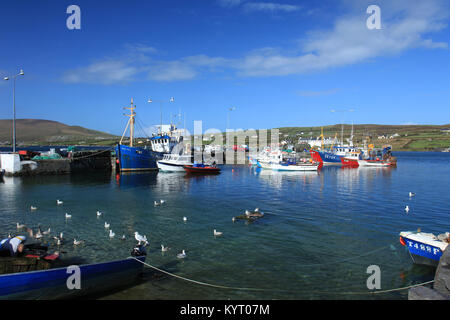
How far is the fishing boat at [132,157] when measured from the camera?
4862 cm

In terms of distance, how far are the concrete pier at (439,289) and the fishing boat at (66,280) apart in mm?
8372

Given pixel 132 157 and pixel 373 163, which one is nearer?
pixel 132 157

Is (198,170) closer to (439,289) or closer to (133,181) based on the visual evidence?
(133,181)

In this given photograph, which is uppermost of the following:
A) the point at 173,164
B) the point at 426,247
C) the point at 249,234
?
the point at 173,164

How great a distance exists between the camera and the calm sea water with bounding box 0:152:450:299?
33.2 feet

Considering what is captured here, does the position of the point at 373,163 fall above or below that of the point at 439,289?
above

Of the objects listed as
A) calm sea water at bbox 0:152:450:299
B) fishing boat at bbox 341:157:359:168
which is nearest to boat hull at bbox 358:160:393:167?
fishing boat at bbox 341:157:359:168

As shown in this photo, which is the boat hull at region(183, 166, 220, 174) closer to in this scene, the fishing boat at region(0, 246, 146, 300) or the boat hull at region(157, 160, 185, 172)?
the boat hull at region(157, 160, 185, 172)

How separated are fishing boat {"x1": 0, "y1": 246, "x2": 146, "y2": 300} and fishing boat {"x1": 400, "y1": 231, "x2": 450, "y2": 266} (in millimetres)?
10650

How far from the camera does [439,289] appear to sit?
8.12 m

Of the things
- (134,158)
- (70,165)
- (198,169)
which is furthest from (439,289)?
(134,158)

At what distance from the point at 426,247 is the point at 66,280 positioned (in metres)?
12.7

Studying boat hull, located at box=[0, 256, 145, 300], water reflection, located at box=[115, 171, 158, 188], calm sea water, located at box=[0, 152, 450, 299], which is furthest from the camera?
water reflection, located at box=[115, 171, 158, 188]
